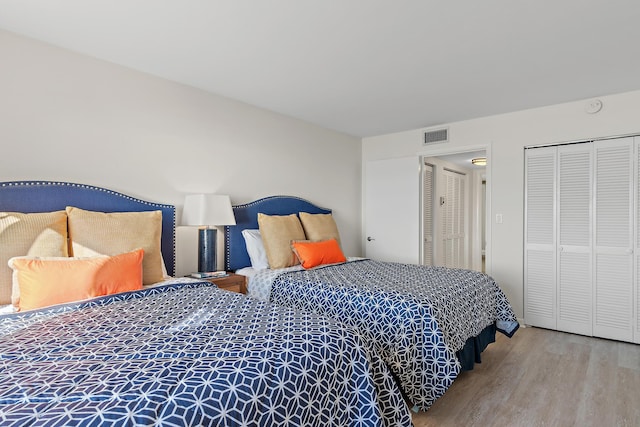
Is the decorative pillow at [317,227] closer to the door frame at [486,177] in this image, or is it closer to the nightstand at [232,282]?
the nightstand at [232,282]

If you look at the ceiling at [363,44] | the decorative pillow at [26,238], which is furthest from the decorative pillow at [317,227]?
the decorative pillow at [26,238]

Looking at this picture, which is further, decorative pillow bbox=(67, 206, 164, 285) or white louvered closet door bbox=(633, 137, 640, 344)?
white louvered closet door bbox=(633, 137, 640, 344)

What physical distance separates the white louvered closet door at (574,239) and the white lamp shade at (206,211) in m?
3.30

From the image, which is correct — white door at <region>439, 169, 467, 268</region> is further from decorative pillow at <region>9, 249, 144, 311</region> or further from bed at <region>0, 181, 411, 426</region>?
decorative pillow at <region>9, 249, 144, 311</region>

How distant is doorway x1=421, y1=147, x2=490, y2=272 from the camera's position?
5043mm

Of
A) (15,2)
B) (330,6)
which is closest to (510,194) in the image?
(330,6)

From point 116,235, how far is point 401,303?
6.36 ft

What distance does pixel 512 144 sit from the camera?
3826 mm

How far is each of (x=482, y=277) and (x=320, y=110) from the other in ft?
7.54

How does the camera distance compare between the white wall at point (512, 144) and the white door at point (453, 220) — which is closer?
the white wall at point (512, 144)

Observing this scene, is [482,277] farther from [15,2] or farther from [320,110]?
[15,2]

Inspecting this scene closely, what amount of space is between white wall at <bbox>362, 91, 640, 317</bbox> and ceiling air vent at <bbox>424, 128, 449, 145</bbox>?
0.07 meters

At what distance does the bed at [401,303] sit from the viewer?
2.07m

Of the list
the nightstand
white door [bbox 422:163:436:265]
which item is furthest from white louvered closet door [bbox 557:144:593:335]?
the nightstand
